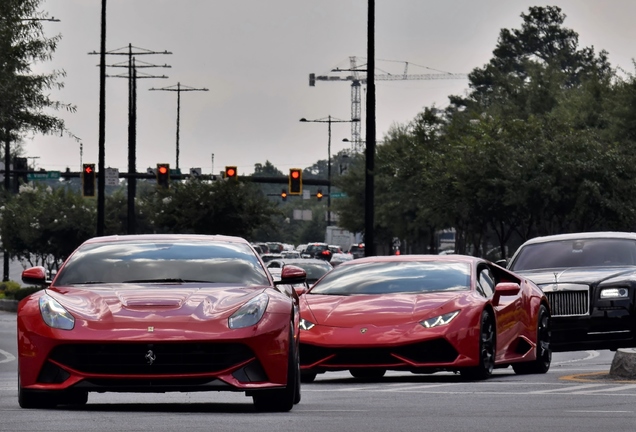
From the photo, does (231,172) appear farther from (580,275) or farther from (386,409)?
(386,409)

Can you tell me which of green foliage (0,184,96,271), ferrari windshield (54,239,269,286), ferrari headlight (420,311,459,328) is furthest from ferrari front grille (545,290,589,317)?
green foliage (0,184,96,271)

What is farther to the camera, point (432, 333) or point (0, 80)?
point (0, 80)

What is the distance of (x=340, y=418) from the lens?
1179 cm

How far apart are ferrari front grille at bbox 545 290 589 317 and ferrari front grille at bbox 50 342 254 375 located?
905 cm

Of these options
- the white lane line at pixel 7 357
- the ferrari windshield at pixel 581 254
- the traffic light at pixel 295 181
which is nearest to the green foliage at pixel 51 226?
the traffic light at pixel 295 181

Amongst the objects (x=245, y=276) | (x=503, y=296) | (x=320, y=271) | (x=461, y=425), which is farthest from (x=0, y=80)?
(x=461, y=425)

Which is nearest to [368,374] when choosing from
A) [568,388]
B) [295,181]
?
[568,388]

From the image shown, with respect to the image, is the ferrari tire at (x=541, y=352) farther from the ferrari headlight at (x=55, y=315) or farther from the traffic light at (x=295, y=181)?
the traffic light at (x=295, y=181)

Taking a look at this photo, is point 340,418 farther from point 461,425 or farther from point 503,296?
point 503,296

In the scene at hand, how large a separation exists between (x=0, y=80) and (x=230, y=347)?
60.7 feet

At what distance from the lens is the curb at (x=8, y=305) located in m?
47.8

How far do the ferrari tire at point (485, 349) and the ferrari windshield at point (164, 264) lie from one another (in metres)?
3.60

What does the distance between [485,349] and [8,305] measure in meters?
33.8

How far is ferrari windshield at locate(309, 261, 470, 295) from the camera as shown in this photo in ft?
55.3
